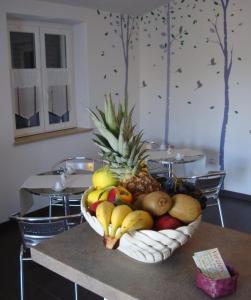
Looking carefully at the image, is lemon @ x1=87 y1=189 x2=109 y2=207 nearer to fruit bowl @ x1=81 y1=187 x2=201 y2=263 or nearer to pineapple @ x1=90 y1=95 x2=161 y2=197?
pineapple @ x1=90 y1=95 x2=161 y2=197

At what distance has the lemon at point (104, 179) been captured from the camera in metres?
1.33

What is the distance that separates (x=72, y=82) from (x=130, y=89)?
86 centimetres

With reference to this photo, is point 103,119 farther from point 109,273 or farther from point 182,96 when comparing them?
point 182,96

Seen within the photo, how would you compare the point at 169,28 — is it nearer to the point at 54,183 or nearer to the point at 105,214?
the point at 54,183

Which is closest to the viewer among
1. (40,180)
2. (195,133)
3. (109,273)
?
(109,273)

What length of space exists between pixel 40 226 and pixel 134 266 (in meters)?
1.23

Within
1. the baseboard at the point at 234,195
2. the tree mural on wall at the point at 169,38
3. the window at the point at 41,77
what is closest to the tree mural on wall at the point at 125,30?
the tree mural on wall at the point at 169,38

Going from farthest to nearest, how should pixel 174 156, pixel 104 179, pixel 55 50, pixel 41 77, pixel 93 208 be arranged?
pixel 55 50 → pixel 41 77 → pixel 174 156 → pixel 104 179 → pixel 93 208

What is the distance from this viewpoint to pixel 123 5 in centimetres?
432

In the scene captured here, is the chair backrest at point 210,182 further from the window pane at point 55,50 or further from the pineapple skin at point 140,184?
the window pane at point 55,50

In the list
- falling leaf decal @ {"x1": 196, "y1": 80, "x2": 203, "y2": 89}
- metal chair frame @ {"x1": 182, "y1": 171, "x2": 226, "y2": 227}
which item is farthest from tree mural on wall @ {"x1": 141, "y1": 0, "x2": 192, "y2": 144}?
metal chair frame @ {"x1": 182, "y1": 171, "x2": 226, "y2": 227}

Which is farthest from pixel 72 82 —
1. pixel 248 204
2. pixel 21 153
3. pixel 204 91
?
pixel 248 204

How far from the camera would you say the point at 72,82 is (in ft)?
14.6

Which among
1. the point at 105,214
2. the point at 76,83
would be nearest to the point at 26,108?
the point at 76,83
